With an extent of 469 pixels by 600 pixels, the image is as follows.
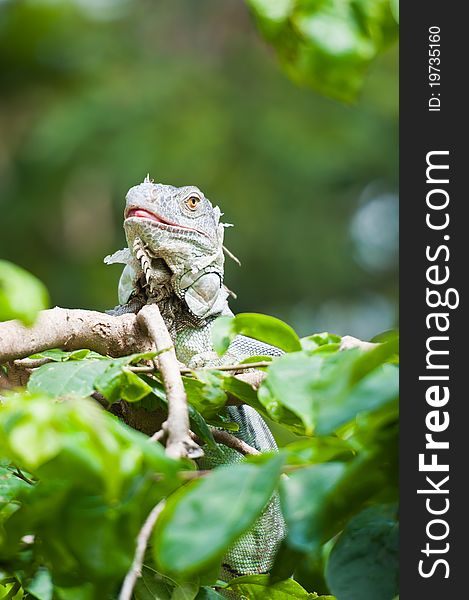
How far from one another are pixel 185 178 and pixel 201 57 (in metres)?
2.51

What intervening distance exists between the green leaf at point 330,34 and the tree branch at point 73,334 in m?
0.58

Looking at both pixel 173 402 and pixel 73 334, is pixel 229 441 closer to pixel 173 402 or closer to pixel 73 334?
pixel 73 334

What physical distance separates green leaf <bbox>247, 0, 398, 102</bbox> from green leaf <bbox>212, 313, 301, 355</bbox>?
0.30 metres

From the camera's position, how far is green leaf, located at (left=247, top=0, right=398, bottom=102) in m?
1.24

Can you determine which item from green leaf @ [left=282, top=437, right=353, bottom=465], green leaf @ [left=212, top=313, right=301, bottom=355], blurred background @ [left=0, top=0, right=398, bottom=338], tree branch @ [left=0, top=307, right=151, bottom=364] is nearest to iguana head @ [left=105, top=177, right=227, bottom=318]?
tree branch @ [left=0, top=307, right=151, bottom=364]

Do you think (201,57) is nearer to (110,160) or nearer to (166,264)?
(110,160)

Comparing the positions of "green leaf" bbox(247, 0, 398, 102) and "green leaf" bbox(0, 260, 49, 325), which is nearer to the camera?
"green leaf" bbox(0, 260, 49, 325)

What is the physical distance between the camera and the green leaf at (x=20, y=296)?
919 mm

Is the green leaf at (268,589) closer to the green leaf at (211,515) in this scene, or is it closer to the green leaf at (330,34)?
the green leaf at (211,515)

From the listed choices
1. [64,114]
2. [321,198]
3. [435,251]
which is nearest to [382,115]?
[321,198]

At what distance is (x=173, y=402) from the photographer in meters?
1.12

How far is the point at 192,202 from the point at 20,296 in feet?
4.75

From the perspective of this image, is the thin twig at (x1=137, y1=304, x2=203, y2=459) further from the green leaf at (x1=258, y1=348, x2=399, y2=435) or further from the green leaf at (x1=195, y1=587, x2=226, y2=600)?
the green leaf at (x1=195, y1=587, x2=226, y2=600)

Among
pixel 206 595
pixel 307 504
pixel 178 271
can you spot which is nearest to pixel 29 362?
pixel 206 595
